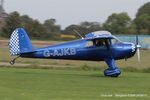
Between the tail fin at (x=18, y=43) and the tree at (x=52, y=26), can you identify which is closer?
the tail fin at (x=18, y=43)

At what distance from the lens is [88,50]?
16516mm

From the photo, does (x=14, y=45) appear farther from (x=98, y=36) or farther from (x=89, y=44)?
(x=98, y=36)

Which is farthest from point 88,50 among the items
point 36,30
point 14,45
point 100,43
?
point 36,30

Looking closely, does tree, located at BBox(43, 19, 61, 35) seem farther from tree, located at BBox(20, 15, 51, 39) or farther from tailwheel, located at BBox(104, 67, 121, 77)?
tailwheel, located at BBox(104, 67, 121, 77)

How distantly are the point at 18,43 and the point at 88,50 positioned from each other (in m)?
3.86

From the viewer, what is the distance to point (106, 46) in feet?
53.6

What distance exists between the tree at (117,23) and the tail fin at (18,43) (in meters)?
62.0

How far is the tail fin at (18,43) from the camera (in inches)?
660

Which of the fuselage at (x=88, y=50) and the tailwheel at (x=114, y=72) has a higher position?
the fuselage at (x=88, y=50)

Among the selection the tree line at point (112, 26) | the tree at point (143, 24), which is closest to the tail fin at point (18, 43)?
the tree line at point (112, 26)

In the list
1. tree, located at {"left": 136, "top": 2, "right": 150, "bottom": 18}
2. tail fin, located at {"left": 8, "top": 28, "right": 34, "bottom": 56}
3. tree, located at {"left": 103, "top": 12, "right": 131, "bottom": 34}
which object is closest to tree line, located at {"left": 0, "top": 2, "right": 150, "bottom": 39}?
tree, located at {"left": 103, "top": 12, "right": 131, "bottom": 34}

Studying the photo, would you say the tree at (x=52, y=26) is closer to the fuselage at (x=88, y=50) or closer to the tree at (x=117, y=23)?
the tree at (x=117, y=23)

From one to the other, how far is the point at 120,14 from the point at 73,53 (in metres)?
79.2

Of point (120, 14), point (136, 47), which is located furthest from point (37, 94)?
point (120, 14)
